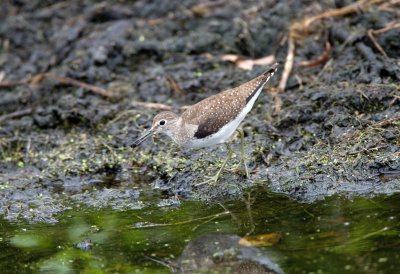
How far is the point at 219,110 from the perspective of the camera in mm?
9258

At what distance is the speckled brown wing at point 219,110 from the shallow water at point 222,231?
976 millimetres

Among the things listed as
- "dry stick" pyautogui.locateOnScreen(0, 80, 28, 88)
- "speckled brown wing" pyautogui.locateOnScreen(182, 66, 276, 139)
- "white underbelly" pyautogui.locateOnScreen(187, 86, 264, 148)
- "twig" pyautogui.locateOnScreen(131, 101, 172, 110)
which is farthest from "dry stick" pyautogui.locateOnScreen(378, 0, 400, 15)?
"dry stick" pyautogui.locateOnScreen(0, 80, 28, 88)

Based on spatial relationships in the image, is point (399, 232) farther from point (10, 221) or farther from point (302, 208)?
point (10, 221)

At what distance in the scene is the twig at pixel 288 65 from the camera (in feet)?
37.7

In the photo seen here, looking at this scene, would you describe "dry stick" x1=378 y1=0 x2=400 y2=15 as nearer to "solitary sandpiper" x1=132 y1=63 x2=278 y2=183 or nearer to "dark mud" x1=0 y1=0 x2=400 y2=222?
"dark mud" x1=0 y1=0 x2=400 y2=222

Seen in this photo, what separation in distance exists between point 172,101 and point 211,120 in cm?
277

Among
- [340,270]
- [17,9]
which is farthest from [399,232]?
[17,9]

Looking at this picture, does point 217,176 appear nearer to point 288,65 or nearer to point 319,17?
point 288,65

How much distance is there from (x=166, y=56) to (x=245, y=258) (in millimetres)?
6538

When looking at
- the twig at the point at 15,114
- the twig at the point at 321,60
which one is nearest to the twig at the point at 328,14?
the twig at the point at 321,60

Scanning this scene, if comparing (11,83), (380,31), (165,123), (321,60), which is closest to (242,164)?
(165,123)

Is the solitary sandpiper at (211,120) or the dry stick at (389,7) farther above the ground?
the dry stick at (389,7)

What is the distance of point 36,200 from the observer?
32.2 feet

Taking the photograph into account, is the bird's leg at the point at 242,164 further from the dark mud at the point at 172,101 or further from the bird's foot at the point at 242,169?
the dark mud at the point at 172,101
